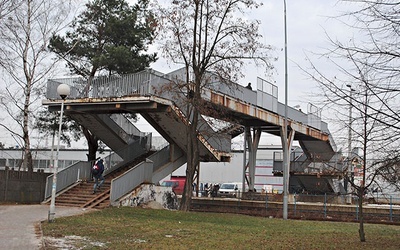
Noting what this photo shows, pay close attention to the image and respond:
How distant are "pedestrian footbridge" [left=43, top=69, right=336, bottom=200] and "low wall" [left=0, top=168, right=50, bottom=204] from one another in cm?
435

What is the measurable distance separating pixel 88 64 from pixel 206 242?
834 inches

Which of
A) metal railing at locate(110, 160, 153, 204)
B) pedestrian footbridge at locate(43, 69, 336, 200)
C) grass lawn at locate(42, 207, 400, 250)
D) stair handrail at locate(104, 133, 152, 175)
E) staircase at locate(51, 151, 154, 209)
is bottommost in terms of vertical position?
grass lawn at locate(42, 207, 400, 250)

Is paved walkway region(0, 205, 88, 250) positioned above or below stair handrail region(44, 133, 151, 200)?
below

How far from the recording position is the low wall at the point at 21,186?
2294 cm

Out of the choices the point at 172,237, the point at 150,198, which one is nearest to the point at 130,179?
the point at 150,198

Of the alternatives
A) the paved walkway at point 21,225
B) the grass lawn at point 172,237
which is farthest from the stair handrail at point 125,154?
the grass lawn at point 172,237

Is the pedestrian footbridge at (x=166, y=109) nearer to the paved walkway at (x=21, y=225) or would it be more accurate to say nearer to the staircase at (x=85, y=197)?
the staircase at (x=85, y=197)

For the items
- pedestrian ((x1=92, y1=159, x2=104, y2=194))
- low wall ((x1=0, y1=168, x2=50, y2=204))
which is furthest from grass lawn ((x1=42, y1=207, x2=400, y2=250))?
low wall ((x1=0, y1=168, x2=50, y2=204))

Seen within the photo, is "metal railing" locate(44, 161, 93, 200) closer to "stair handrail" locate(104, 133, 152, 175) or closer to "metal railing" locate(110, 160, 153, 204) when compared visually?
"stair handrail" locate(104, 133, 152, 175)

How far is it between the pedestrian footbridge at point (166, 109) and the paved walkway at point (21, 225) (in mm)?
6693

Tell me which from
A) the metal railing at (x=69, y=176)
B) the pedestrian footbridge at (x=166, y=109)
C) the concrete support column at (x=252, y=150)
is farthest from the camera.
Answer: the concrete support column at (x=252, y=150)

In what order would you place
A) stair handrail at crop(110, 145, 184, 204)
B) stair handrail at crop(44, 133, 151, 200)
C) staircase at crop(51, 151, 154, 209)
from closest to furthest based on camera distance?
staircase at crop(51, 151, 154, 209)
stair handrail at crop(110, 145, 184, 204)
stair handrail at crop(44, 133, 151, 200)

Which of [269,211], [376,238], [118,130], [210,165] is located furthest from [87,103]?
[210,165]

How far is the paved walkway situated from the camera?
36.5ft
